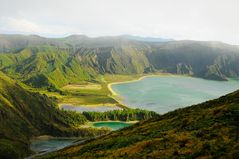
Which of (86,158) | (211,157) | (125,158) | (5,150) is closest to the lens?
(211,157)

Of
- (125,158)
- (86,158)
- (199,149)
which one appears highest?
(199,149)

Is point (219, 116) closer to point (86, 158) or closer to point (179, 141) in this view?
point (179, 141)

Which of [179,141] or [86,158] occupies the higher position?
[179,141]

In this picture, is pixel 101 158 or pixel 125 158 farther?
pixel 101 158

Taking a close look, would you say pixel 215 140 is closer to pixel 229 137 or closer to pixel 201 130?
pixel 229 137

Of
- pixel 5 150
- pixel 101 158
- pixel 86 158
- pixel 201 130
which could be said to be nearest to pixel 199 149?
pixel 201 130

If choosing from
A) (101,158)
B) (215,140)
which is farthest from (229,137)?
(101,158)

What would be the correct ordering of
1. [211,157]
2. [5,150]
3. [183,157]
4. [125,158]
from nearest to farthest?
1. [211,157]
2. [183,157]
3. [125,158]
4. [5,150]

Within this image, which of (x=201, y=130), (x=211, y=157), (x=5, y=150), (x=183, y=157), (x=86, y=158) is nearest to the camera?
(x=211, y=157)

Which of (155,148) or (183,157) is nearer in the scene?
(183,157)
